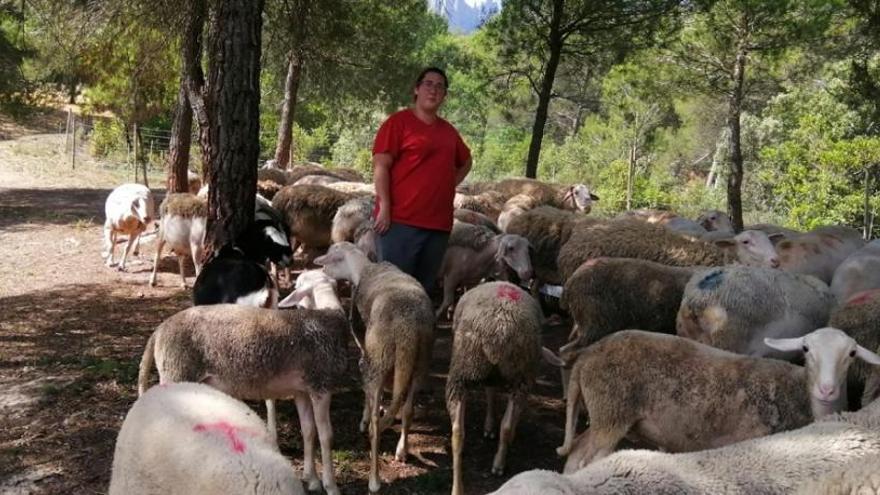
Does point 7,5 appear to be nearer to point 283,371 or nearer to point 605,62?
point 283,371

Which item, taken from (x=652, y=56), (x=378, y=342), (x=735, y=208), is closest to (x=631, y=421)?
(x=378, y=342)

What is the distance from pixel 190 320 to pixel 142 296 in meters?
4.80

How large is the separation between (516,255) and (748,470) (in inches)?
183

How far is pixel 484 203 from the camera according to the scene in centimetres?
1185

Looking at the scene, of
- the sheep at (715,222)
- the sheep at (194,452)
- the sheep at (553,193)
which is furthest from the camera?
the sheep at (553,193)

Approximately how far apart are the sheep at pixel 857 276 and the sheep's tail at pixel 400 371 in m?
4.01

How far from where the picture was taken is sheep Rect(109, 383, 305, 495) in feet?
8.30

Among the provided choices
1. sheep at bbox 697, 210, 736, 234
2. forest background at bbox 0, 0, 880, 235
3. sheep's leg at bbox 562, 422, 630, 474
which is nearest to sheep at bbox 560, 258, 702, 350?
sheep's leg at bbox 562, 422, 630, 474

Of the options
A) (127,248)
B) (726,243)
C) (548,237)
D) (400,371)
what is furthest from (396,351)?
(127,248)

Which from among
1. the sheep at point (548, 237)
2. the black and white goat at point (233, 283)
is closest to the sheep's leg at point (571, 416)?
the black and white goat at point (233, 283)

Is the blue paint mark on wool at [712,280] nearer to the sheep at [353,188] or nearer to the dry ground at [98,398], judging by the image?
the dry ground at [98,398]

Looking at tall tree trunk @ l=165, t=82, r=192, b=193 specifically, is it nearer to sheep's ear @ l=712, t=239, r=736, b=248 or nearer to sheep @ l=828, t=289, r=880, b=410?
sheep's ear @ l=712, t=239, r=736, b=248

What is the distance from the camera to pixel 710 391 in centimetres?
374

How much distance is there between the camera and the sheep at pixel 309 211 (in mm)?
9836
